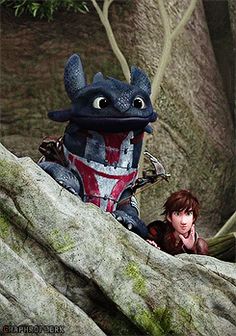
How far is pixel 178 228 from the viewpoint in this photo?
372cm

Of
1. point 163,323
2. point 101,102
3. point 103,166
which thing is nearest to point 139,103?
point 101,102

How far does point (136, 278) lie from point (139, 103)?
3.08ft

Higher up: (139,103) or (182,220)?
(139,103)

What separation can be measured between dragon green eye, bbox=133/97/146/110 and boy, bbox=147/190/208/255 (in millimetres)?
512

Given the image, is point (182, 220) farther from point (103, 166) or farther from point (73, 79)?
point (73, 79)

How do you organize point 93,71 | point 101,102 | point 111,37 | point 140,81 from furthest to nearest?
point 93,71, point 111,37, point 140,81, point 101,102

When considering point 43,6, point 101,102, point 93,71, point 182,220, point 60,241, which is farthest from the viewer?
point 93,71

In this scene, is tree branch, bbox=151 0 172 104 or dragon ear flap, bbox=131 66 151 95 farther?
tree branch, bbox=151 0 172 104

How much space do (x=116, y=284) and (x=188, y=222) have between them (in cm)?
68

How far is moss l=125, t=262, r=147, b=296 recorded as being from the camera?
127 inches

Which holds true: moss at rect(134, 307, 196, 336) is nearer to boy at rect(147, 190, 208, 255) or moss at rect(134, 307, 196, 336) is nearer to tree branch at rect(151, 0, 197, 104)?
boy at rect(147, 190, 208, 255)

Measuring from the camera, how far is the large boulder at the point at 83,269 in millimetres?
3098

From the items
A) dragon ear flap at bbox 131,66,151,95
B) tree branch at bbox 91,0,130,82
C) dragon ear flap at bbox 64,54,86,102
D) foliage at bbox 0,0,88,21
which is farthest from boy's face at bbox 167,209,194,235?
foliage at bbox 0,0,88,21

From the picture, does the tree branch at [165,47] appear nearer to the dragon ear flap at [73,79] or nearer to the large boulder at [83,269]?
the dragon ear flap at [73,79]
